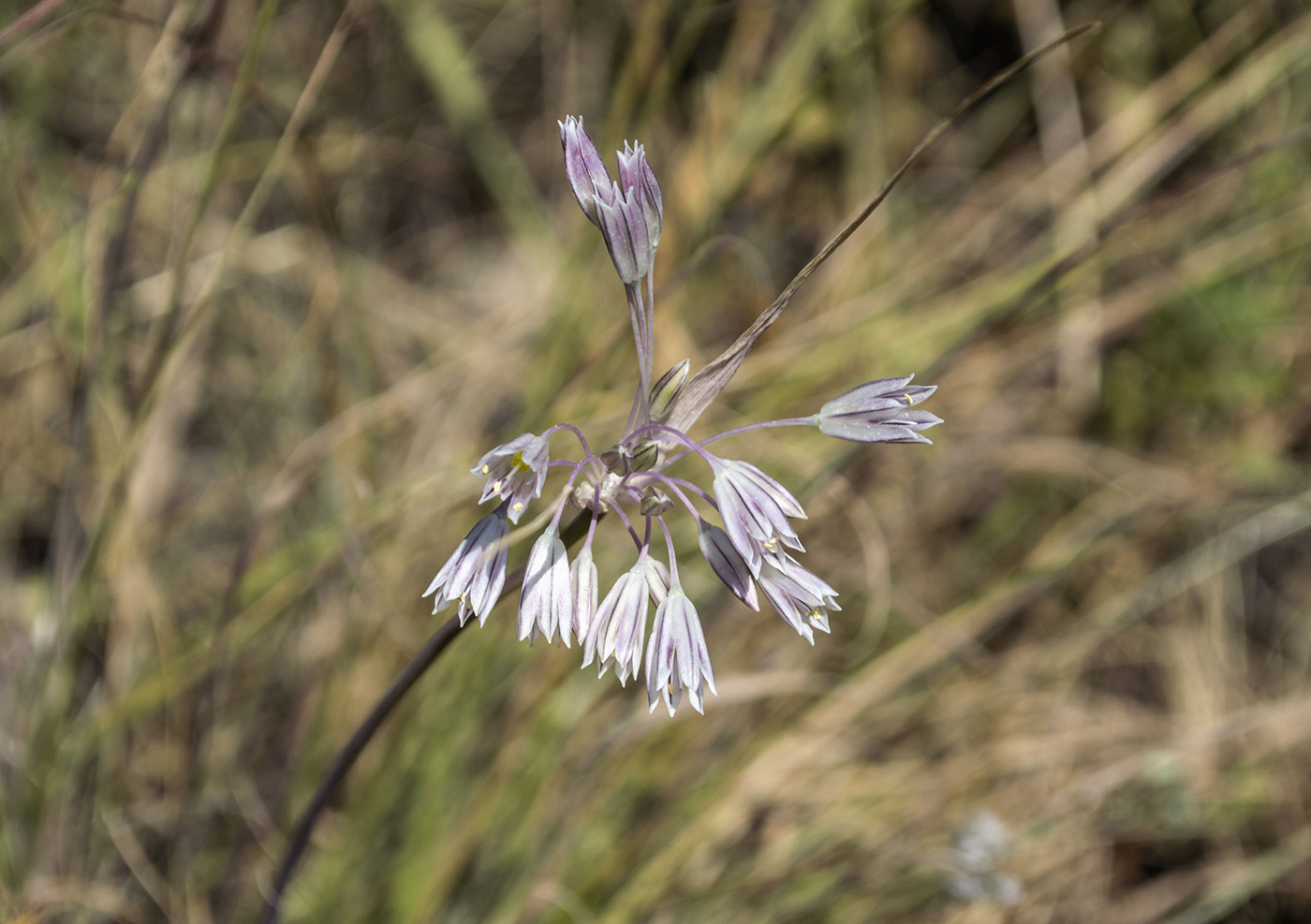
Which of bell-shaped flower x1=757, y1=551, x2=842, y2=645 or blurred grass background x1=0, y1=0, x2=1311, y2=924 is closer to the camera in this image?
bell-shaped flower x1=757, y1=551, x2=842, y2=645

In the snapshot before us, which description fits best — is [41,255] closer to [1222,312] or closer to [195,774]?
[195,774]

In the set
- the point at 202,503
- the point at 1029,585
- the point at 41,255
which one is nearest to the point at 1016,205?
the point at 1029,585

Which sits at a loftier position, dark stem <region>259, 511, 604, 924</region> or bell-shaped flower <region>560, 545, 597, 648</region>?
bell-shaped flower <region>560, 545, 597, 648</region>

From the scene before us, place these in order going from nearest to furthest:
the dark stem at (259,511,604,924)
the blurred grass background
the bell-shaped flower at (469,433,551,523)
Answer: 1. the bell-shaped flower at (469,433,551,523)
2. the dark stem at (259,511,604,924)
3. the blurred grass background

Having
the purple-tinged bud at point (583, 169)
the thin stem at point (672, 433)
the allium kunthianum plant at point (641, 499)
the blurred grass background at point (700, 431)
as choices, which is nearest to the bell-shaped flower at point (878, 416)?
the allium kunthianum plant at point (641, 499)

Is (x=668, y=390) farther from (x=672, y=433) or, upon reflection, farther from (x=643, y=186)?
(x=643, y=186)

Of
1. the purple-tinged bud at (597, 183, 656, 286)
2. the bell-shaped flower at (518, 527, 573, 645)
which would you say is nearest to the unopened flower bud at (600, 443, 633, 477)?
the bell-shaped flower at (518, 527, 573, 645)

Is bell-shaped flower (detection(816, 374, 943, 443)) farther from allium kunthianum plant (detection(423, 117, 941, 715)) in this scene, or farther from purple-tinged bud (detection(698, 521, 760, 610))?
purple-tinged bud (detection(698, 521, 760, 610))

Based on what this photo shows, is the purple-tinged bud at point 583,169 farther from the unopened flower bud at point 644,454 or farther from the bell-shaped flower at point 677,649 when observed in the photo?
the bell-shaped flower at point 677,649
